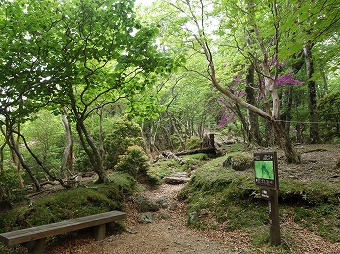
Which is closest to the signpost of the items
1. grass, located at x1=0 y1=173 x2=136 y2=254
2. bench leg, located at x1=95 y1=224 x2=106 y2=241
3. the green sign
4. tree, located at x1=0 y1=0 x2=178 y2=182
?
the green sign

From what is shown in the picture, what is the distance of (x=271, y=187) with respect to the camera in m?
4.02

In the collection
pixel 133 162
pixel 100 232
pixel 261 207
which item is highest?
pixel 133 162

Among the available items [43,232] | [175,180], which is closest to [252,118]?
[175,180]

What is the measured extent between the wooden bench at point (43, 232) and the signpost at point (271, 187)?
3.42 metres

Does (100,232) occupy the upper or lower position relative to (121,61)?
lower

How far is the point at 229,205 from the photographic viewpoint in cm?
579

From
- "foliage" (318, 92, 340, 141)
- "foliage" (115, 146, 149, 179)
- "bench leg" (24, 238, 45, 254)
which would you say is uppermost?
"foliage" (318, 92, 340, 141)

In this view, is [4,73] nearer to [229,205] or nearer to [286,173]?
[229,205]

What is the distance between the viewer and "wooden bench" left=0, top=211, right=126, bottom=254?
388 centimetres

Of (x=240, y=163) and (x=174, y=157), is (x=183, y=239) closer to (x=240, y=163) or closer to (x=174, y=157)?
(x=240, y=163)

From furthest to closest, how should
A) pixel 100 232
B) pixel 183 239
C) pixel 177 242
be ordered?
pixel 100 232 → pixel 183 239 → pixel 177 242

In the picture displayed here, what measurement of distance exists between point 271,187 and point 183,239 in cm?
236

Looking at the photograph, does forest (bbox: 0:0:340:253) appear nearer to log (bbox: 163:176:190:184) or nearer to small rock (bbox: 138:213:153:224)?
log (bbox: 163:176:190:184)

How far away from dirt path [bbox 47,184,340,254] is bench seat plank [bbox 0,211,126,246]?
0.48 m
